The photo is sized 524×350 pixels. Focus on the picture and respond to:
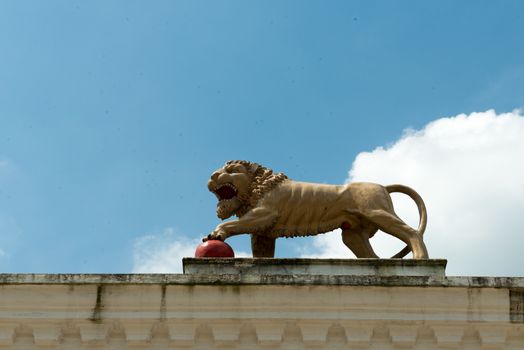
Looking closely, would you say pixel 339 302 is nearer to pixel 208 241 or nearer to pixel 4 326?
pixel 208 241

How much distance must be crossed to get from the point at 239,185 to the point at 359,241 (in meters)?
2.13

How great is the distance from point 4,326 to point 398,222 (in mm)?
6170

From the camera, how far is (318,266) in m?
13.0

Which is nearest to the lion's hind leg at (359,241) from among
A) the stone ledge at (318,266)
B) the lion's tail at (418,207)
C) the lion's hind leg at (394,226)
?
the lion's hind leg at (394,226)

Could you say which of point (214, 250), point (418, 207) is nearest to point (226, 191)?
point (214, 250)

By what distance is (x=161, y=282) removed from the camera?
38.2ft

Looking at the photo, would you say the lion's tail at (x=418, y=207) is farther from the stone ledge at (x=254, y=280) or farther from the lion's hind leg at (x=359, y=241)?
the stone ledge at (x=254, y=280)

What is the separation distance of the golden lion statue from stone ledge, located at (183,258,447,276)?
97 cm

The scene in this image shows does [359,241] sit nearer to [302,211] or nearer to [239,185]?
[302,211]

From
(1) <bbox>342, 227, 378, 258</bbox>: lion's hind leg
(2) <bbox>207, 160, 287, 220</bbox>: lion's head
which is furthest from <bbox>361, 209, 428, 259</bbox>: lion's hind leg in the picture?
(2) <bbox>207, 160, 287, 220</bbox>: lion's head

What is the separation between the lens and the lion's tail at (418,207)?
46.4 ft

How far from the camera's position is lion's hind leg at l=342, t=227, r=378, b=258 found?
14312 millimetres

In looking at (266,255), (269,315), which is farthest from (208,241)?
(269,315)

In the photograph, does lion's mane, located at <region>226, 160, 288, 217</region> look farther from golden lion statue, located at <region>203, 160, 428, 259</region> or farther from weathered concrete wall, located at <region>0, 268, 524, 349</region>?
weathered concrete wall, located at <region>0, 268, 524, 349</region>
